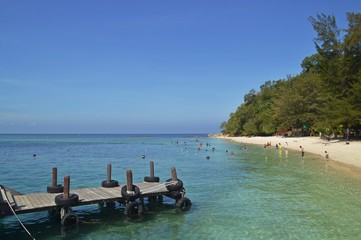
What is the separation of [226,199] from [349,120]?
3784 cm

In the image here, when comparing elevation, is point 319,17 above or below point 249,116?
above

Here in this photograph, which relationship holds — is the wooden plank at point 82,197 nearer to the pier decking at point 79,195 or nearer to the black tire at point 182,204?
the pier decking at point 79,195

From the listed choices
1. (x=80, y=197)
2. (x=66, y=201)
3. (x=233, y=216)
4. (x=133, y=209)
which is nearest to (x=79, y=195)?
(x=80, y=197)

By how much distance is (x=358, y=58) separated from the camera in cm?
5438

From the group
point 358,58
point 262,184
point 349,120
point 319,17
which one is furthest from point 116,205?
point 319,17

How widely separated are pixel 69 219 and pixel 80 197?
1.48 meters

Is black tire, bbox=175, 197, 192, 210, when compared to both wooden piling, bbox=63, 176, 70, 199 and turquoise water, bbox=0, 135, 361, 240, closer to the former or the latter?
turquoise water, bbox=0, 135, 361, 240

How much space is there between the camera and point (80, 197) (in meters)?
16.6

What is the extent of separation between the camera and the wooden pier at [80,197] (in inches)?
573

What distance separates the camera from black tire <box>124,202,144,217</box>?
54.7 ft

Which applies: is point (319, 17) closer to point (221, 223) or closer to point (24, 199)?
point (221, 223)

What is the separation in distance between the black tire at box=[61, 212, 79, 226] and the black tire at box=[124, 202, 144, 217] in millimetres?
2441

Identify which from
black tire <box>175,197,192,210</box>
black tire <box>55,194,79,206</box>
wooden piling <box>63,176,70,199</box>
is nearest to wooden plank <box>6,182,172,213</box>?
black tire <box>55,194,79,206</box>

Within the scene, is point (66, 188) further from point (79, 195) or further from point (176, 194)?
point (176, 194)
